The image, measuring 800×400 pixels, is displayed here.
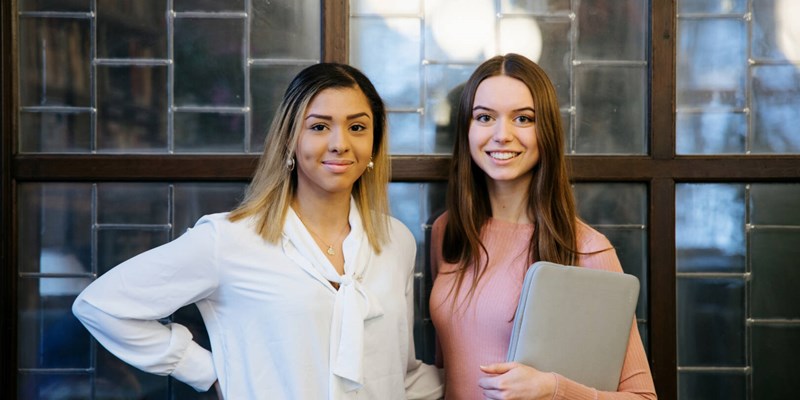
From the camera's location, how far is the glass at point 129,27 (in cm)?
212

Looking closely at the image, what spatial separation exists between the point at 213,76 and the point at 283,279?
0.74 m

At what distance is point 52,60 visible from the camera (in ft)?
6.93

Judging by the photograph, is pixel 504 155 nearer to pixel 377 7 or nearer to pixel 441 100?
pixel 441 100

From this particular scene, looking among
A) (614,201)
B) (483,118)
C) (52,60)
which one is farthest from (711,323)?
(52,60)

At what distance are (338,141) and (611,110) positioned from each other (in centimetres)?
88

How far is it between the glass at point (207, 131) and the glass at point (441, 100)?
21.2 inches

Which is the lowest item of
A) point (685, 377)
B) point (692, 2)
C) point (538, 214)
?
point (685, 377)

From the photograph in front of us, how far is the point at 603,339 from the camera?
5.60 ft

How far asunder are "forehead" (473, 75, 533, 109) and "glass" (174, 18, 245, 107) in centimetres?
72

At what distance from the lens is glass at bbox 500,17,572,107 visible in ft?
7.02

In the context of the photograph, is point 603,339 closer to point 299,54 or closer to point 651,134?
point 651,134

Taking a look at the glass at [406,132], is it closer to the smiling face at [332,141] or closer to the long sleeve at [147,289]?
the smiling face at [332,141]

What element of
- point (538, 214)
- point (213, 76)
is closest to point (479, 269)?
point (538, 214)

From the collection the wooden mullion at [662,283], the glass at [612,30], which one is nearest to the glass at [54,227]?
the glass at [612,30]
